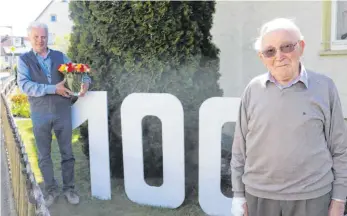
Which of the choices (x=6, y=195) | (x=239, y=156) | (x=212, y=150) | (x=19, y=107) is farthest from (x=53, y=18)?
(x=239, y=156)

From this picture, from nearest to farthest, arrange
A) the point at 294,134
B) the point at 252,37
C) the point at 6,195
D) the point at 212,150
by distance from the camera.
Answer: the point at 294,134, the point at 212,150, the point at 6,195, the point at 252,37

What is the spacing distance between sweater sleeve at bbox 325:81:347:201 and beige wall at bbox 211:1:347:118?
3604 millimetres

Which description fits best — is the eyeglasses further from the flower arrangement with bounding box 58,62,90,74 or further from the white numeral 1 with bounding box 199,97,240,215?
the flower arrangement with bounding box 58,62,90,74

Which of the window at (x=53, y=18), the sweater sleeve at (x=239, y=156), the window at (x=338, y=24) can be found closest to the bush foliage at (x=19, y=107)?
the window at (x=338, y=24)

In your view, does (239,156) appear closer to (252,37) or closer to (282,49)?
(282,49)

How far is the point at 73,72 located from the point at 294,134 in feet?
7.81

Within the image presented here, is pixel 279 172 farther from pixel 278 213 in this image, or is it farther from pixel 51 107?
pixel 51 107

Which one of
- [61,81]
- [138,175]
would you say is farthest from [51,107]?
[138,175]

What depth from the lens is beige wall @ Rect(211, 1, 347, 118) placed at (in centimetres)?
546

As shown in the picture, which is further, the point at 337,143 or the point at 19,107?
the point at 19,107

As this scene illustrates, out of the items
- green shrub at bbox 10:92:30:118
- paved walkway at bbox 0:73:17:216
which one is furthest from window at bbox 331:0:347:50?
green shrub at bbox 10:92:30:118

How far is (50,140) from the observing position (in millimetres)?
3814

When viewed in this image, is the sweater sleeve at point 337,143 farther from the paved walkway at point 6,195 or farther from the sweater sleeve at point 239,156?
the paved walkway at point 6,195

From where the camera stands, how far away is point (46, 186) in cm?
389
